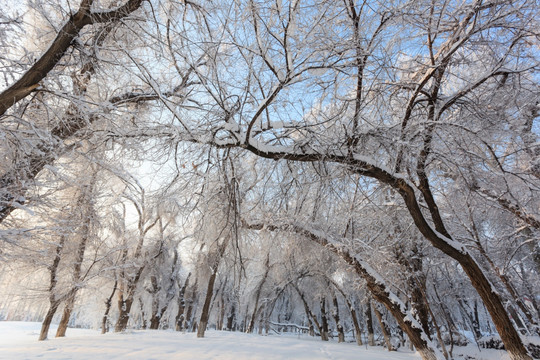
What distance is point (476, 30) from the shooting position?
377 cm

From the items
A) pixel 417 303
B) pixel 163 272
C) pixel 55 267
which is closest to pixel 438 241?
pixel 417 303

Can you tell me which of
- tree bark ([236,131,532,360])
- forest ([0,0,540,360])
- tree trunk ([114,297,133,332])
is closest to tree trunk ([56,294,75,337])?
tree trunk ([114,297,133,332])

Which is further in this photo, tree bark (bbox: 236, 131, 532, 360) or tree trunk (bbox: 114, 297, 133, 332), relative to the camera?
tree trunk (bbox: 114, 297, 133, 332)

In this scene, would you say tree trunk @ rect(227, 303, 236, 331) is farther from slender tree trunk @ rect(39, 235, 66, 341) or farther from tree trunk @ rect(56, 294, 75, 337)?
slender tree trunk @ rect(39, 235, 66, 341)

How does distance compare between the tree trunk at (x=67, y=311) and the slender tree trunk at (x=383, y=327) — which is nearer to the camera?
the tree trunk at (x=67, y=311)

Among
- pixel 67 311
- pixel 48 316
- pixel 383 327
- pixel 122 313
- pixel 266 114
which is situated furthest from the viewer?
pixel 122 313

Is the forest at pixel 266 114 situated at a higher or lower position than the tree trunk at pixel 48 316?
higher

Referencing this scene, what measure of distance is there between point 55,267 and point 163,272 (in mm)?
10565

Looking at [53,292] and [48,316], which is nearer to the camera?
[53,292]

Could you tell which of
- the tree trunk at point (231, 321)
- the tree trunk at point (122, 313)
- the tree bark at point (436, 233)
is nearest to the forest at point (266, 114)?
the tree bark at point (436, 233)

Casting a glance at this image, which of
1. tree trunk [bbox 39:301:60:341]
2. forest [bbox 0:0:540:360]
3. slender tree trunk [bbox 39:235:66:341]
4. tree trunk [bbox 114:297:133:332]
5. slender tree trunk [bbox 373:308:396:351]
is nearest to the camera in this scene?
forest [bbox 0:0:540:360]

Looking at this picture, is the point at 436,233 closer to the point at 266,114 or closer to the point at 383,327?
the point at 266,114

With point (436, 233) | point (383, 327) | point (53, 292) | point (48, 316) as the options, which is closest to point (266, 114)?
point (436, 233)

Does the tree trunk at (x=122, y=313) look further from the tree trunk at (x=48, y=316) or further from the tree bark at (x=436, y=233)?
the tree bark at (x=436, y=233)
